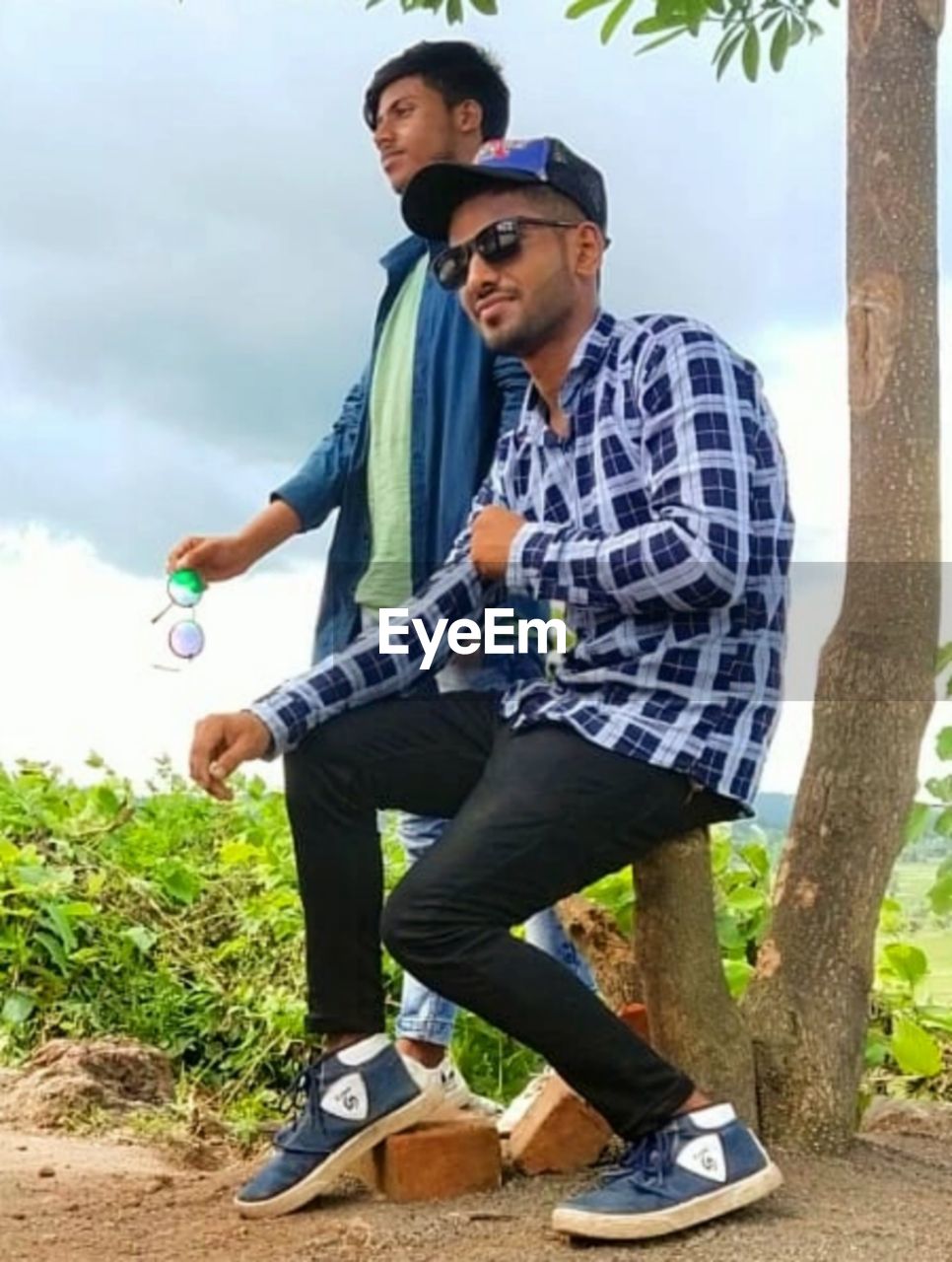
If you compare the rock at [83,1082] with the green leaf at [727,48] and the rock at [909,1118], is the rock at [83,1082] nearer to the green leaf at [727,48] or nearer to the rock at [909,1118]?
the rock at [909,1118]

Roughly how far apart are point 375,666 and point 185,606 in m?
0.43

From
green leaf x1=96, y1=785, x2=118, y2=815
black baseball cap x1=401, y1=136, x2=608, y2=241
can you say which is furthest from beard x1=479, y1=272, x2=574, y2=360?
green leaf x1=96, y1=785, x2=118, y2=815

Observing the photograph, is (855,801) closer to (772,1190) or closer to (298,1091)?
(772,1190)

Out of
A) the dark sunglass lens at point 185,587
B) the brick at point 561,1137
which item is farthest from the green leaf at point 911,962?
the dark sunglass lens at point 185,587

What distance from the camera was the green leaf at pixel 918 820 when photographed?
3404 millimetres

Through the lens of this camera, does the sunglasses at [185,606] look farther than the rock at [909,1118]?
No

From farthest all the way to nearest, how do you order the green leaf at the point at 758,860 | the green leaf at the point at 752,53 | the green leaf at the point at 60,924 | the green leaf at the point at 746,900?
the green leaf at the point at 60,924 < the green leaf at the point at 758,860 < the green leaf at the point at 746,900 < the green leaf at the point at 752,53

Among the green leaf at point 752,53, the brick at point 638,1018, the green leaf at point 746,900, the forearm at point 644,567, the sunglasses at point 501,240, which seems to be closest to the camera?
the forearm at point 644,567

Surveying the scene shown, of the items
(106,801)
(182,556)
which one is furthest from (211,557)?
(106,801)

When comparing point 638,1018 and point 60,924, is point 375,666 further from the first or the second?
point 60,924

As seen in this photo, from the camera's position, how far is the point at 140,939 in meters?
5.30

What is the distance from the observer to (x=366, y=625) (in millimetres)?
3170

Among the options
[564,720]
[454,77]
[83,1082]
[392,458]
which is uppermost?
[454,77]

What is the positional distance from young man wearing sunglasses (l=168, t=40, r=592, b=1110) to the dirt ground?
13.6 inches
